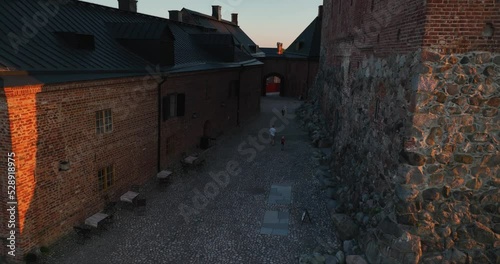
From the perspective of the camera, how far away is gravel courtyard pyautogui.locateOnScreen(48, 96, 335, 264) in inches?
397

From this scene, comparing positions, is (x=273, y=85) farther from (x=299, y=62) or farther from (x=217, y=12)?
(x=217, y=12)

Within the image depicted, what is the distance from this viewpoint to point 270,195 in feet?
47.1

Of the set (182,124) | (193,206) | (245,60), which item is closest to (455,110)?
(193,206)

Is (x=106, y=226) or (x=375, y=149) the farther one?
(x=106, y=226)

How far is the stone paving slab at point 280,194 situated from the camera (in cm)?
1379

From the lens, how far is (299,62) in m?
43.8

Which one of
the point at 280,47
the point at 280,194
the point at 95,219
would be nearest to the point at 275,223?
the point at 280,194

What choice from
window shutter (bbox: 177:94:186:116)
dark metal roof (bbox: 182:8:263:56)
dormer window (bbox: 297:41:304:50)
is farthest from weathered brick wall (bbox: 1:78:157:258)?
dormer window (bbox: 297:41:304:50)

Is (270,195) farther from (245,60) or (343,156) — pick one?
(245,60)

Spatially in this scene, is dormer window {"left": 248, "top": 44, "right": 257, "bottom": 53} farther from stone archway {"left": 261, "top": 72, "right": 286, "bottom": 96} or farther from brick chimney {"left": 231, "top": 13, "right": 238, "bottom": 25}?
brick chimney {"left": 231, "top": 13, "right": 238, "bottom": 25}

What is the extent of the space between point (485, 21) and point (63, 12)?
1370 centimetres

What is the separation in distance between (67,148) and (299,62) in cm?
3633

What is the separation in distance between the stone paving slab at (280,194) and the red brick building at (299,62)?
93.4 ft

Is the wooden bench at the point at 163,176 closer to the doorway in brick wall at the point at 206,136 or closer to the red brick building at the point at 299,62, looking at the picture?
the doorway in brick wall at the point at 206,136
